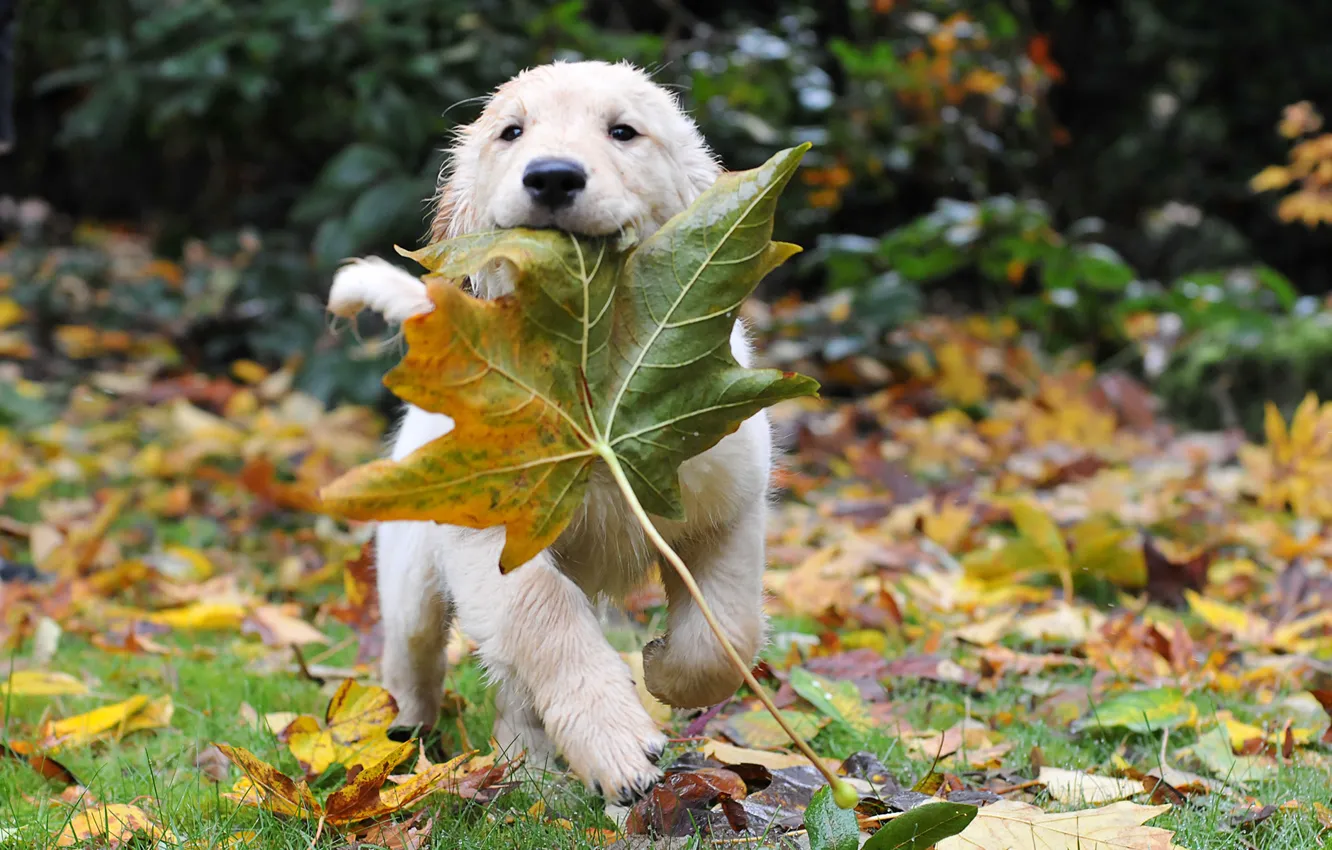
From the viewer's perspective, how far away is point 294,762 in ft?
7.81

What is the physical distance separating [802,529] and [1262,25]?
304 inches

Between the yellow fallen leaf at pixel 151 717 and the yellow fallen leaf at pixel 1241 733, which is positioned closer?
the yellow fallen leaf at pixel 1241 733

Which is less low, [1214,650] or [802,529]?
[1214,650]

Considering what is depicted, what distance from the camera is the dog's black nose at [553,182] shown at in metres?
1.87

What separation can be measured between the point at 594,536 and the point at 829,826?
76 cm

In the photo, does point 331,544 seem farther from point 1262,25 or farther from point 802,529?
point 1262,25

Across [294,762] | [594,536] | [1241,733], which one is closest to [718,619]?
[594,536]

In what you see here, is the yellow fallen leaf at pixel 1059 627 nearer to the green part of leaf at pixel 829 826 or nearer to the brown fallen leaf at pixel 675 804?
the brown fallen leaf at pixel 675 804

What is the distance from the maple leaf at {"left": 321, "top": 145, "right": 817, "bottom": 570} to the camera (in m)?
1.62

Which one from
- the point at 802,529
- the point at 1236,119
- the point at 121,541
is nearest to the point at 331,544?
the point at 121,541

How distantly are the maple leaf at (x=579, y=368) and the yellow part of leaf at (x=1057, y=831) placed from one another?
61 cm

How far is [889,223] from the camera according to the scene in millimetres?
9547

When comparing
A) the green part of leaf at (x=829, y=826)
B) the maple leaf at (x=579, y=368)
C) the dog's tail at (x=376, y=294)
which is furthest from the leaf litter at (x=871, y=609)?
the dog's tail at (x=376, y=294)

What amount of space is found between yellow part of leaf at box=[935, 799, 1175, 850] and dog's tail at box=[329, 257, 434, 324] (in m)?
1.50
